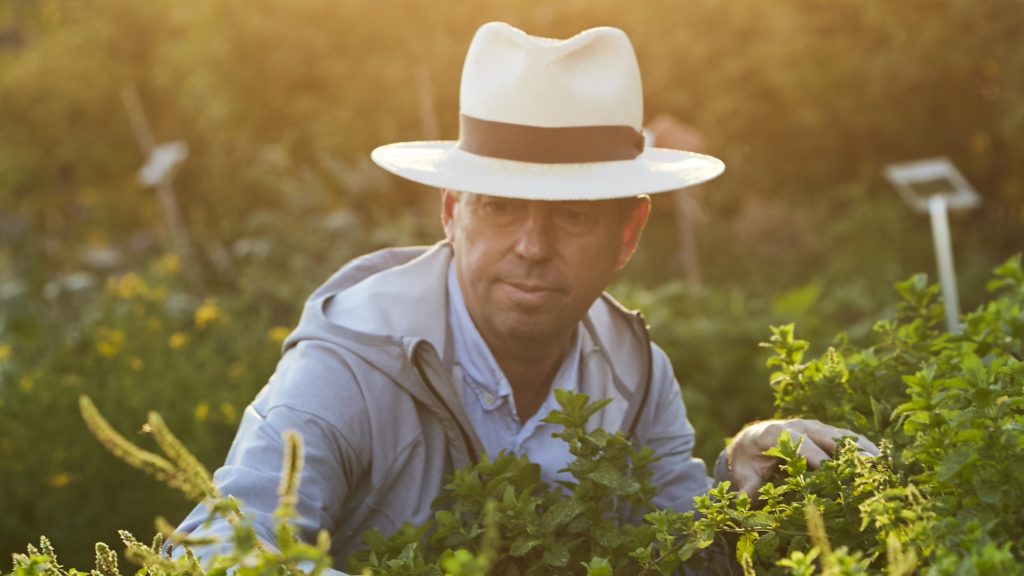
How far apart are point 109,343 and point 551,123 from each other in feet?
13.1

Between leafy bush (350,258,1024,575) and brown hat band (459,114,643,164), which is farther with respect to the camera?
brown hat band (459,114,643,164)

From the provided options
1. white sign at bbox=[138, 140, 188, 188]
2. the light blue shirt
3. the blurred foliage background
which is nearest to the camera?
the light blue shirt

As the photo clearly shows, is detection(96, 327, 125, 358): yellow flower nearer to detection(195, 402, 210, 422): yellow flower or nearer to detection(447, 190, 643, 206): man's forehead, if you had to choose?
detection(195, 402, 210, 422): yellow flower

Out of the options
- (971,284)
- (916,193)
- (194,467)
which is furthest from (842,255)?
(194,467)

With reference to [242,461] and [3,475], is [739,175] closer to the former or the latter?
[3,475]

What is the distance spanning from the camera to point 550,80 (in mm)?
2613

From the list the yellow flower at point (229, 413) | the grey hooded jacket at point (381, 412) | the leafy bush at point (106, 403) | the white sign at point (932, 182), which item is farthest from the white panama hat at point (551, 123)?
the white sign at point (932, 182)

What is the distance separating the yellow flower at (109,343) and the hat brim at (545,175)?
3.56 metres

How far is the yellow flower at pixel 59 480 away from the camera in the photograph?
4.97m

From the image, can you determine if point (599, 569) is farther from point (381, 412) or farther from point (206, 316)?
point (206, 316)

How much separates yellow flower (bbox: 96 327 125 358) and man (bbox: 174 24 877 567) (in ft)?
11.1

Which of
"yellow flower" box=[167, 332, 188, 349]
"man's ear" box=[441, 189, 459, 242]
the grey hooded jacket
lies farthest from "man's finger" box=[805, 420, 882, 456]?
"yellow flower" box=[167, 332, 188, 349]

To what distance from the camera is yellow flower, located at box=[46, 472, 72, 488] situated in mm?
4969

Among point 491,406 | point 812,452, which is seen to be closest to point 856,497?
point 812,452
